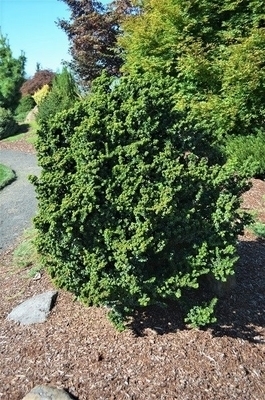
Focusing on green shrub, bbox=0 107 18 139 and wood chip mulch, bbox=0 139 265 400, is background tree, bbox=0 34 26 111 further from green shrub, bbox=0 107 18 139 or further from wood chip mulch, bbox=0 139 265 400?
wood chip mulch, bbox=0 139 265 400

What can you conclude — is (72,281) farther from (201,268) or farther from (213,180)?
(213,180)

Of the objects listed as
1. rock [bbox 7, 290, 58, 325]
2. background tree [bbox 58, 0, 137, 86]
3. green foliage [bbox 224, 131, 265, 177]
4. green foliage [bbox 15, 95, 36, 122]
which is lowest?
green foliage [bbox 15, 95, 36, 122]

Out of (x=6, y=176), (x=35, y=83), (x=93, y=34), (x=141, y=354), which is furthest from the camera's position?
(x=35, y=83)

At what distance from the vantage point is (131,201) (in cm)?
260

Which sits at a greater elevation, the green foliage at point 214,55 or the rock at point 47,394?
the green foliage at point 214,55

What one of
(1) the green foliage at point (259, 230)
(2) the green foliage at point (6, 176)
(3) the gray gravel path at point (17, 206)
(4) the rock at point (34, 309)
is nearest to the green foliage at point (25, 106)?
(3) the gray gravel path at point (17, 206)

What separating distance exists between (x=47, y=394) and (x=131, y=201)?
128cm

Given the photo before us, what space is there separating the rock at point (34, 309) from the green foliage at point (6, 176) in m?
5.65

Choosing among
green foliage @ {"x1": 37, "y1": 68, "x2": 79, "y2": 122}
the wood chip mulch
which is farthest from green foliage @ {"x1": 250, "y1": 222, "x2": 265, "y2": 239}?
green foliage @ {"x1": 37, "y1": 68, "x2": 79, "y2": 122}

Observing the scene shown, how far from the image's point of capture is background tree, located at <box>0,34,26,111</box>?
21.6 meters

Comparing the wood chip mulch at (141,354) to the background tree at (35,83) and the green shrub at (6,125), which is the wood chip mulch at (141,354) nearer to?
the green shrub at (6,125)

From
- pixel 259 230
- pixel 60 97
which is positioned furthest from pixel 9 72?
pixel 259 230

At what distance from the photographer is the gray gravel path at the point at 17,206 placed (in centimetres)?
576

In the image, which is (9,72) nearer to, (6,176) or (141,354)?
(6,176)
